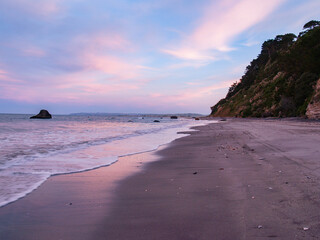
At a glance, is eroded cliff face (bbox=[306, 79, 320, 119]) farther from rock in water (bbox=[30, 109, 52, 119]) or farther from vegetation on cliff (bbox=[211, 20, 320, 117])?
rock in water (bbox=[30, 109, 52, 119])

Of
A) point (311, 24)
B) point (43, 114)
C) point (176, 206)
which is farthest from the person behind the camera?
point (43, 114)

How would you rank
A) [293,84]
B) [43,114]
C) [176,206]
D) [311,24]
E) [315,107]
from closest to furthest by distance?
[176,206]
[315,107]
[293,84]
[311,24]
[43,114]

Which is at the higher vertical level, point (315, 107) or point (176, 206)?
point (315, 107)

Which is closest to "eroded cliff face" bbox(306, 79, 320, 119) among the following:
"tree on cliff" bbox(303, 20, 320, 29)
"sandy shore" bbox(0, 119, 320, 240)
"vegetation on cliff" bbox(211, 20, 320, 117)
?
"vegetation on cliff" bbox(211, 20, 320, 117)

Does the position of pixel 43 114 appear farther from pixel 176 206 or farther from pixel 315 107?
pixel 176 206

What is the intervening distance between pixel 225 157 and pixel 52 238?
632 centimetres

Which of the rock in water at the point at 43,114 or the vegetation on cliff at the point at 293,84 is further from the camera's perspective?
the rock in water at the point at 43,114

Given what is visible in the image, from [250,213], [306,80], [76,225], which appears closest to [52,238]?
[76,225]

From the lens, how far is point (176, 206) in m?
3.77

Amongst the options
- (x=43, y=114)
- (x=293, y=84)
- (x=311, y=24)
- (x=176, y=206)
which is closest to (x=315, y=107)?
(x=293, y=84)

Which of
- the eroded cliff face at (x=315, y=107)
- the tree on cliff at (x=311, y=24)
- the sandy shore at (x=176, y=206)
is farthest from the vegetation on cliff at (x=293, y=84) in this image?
the sandy shore at (x=176, y=206)

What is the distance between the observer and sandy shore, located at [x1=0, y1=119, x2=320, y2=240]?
2891 millimetres

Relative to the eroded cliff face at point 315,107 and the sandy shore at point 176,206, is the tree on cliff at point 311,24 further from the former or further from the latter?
the sandy shore at point 176,206

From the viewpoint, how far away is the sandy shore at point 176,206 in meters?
2.89
